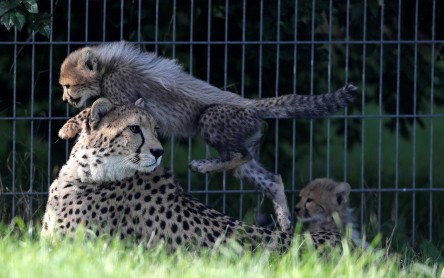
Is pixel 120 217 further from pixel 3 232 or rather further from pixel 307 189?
pixel 307 189

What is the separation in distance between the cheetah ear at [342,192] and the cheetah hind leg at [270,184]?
0.96 ft

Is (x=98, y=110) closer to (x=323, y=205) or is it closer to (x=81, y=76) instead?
(x=81, y=76)

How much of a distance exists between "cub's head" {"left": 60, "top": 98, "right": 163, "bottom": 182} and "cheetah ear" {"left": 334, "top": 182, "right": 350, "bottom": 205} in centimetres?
160

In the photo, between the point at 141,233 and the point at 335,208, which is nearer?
the point at 141,233

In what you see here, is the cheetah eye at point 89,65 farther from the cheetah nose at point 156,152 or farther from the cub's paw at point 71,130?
the cheetah nose at point 156,152

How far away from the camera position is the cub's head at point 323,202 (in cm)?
681

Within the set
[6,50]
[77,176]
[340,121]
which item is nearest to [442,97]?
[340,121]

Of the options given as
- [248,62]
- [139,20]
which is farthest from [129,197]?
[248,62]

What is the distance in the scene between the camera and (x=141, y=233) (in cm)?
533

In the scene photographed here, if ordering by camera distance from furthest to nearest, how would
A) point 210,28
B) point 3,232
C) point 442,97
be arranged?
point 442,97 < point 210,28 < point 3,232

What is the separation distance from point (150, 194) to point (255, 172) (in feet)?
5.27

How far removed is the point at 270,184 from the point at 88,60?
4.04 ft

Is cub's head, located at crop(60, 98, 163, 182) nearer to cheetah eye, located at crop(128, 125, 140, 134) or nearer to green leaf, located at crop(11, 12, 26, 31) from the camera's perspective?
cheetah eye, located at crop(128, 125, 140, 134)

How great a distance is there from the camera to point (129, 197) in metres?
5.42
